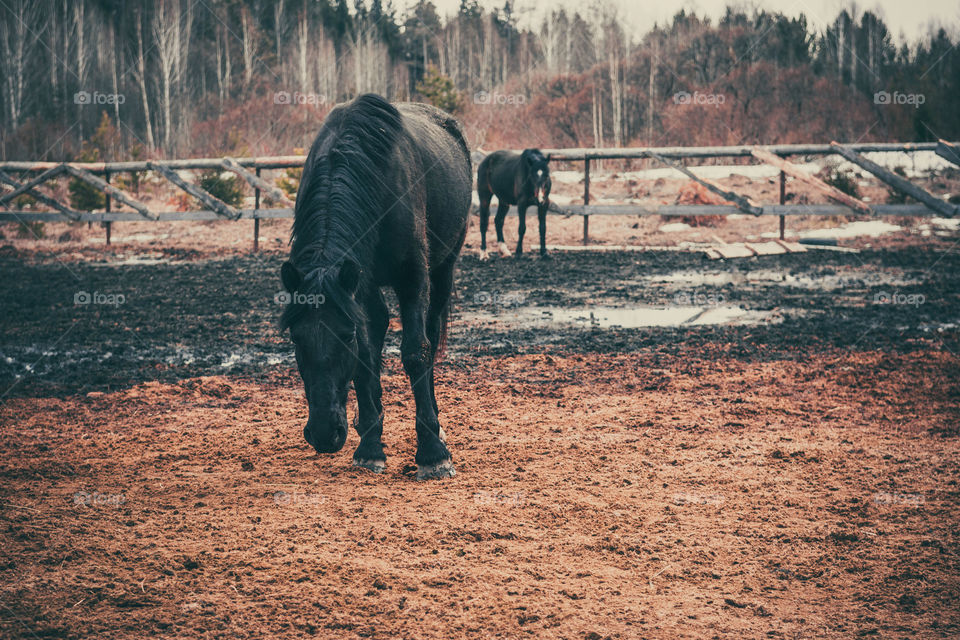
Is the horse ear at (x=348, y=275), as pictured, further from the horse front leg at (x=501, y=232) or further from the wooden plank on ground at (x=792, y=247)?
the wooden plank on ground at (x=792, y=247)

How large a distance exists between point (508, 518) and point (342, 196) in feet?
5.71

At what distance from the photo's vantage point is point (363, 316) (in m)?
3.48

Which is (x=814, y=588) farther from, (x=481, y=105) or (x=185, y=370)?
(x=481, y=105)

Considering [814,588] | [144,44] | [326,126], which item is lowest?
[814,588]

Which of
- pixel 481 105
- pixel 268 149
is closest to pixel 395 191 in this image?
pixel 268 149

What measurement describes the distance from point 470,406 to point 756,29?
4166 cm
